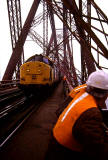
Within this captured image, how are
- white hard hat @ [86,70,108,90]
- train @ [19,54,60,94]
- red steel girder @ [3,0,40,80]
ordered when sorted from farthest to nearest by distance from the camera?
red steel girder @ [3,0,40,80] → train @ [19,54,60,94] → white hard hat @ [86,70,108,90]

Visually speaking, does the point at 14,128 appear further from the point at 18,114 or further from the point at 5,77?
the point at 5,77

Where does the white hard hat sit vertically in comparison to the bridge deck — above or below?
above

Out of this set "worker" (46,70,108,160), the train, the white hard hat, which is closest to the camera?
"worker" (46,70,108,160)

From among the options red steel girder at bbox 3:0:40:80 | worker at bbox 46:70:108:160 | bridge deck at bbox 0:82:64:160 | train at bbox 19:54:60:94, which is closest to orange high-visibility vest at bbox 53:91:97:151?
worker at bbox 46:70:108:160

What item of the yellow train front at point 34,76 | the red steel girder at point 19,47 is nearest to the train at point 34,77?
the yellow train front at point 34,76

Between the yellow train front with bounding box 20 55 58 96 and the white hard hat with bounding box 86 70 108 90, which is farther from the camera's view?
the yellow train front with bounding box 20 55 58 96

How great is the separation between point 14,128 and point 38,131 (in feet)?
2.43

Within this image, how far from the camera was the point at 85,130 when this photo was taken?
1.13 meters

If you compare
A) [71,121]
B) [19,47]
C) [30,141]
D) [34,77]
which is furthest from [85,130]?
[19,47]

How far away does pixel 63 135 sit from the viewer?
135cm

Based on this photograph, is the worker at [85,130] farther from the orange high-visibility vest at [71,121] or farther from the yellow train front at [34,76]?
the yellow train front at [34,76]

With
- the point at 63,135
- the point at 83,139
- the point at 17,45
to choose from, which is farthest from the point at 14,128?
the point at 17,45

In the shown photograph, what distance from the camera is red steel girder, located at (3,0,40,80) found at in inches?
400

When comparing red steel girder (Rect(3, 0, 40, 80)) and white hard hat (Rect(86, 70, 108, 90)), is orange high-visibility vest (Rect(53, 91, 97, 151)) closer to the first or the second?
white hard hat (Rect(86, 70, 108, 90))
